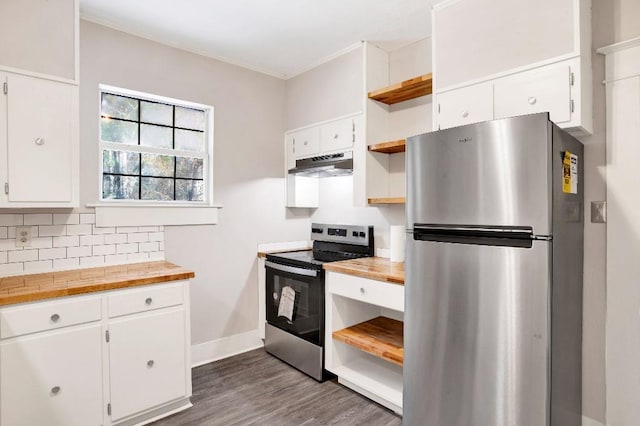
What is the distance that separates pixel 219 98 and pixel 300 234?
1596mm

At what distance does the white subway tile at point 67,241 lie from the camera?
2.44 meters

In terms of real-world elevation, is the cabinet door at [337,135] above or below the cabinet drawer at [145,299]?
above

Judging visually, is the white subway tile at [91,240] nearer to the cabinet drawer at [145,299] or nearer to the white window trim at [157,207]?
the white window trim at [157,207]

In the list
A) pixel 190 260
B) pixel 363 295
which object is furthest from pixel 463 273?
pixel 190 260

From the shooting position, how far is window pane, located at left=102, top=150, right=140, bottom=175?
2.75 m

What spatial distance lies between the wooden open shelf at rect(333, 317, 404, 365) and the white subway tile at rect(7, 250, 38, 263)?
7.07ft

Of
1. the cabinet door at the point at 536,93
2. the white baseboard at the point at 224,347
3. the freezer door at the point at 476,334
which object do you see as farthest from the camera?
the white baseboard at the point at 224,347

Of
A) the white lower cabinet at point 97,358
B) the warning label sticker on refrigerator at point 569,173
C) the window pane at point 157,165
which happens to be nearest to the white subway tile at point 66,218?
the window pane at point 157,165

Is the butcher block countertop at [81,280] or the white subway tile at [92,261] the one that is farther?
the white subway tile at [92,261]

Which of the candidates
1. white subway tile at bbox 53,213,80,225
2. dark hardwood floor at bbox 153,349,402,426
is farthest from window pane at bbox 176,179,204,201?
dark hardwood floor at bbox 153,349,402,426

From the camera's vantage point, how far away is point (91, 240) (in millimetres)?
2578

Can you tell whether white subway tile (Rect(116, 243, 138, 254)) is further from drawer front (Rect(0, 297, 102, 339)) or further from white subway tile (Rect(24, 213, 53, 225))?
drawer front (Rect(0, 297, 102, 339))

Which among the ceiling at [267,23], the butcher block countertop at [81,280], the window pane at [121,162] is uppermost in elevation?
the ceiling at [267,23]

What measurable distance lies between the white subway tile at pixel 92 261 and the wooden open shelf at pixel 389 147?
224 centimetres
